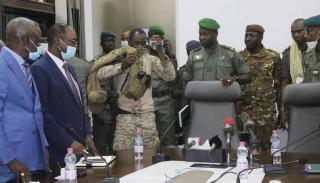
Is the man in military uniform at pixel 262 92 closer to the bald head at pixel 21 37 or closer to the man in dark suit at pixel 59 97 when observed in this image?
the man in dark suit at pixel 59 97

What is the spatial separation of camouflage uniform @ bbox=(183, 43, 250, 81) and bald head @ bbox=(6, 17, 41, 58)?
6.29ft

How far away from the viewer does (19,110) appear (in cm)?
239

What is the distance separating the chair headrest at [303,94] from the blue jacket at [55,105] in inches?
55.5

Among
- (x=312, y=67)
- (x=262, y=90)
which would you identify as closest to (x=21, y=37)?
(x=312, y=67)

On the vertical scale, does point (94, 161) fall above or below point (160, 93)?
below

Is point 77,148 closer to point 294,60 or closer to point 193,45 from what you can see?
point 294,60

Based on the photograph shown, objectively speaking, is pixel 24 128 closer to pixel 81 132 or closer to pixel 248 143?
pixel 81 132

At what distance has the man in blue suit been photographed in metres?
2.26

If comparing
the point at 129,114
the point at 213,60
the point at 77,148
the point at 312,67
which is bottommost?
the point at 77,148

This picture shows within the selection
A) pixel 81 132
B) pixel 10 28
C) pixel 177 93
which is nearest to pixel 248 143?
pixel 81 132

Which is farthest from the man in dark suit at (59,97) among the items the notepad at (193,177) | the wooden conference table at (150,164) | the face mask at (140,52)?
the face mask at (140,52)

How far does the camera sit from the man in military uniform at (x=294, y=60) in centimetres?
417

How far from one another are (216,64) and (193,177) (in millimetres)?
2045

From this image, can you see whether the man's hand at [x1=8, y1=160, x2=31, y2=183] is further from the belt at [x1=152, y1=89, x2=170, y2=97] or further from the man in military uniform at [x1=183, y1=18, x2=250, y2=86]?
the belt at [x1=152, y1=89, x2=170, y2=97]
